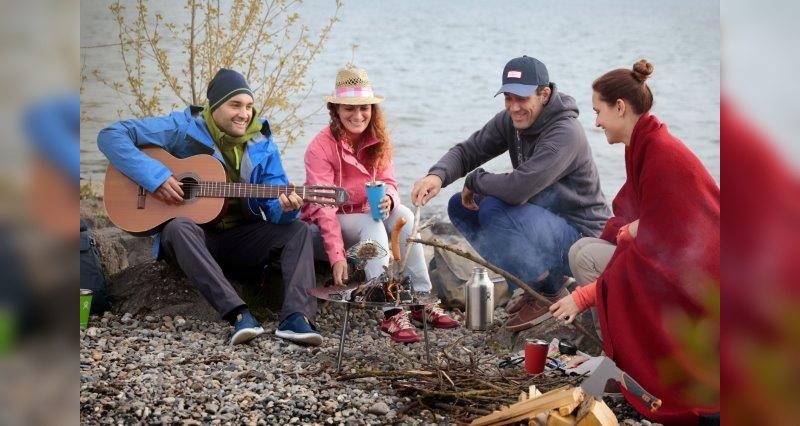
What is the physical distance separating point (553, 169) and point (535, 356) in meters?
0.87

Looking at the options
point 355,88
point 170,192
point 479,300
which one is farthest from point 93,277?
point 479,300

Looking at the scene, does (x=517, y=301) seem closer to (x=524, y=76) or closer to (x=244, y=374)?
(x=524, y=76)

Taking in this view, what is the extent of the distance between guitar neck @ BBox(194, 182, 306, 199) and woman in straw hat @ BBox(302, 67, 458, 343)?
5.4 inches

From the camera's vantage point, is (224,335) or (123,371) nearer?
(123,371)

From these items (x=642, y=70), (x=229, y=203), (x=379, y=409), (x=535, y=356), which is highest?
(x=642, y=70)

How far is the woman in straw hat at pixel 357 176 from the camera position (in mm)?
5895

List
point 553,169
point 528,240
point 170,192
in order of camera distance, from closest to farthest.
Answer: point 553,169
point 528,240
point 170,192

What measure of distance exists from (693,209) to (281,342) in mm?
2228

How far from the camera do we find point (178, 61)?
6.23m

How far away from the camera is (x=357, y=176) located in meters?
5.99
